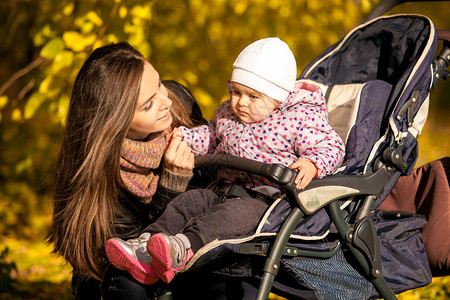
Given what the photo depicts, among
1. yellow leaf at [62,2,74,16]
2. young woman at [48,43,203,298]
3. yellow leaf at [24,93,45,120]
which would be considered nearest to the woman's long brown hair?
young woman at [48,43,203,298]

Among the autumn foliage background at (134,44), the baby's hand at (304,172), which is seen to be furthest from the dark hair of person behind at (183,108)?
the baby's hand at (304,172)

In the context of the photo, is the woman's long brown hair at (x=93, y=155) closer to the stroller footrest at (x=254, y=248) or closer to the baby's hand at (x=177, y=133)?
the baby's hand at (x=177, y=133)

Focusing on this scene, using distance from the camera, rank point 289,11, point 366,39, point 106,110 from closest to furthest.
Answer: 1. point 106,110
2. point 366,39
3. point 289,11

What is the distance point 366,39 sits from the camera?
306 cm

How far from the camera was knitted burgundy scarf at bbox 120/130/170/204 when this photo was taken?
2443 mm

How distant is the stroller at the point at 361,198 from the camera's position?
82.6 inches

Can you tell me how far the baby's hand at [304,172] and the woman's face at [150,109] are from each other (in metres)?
0.62

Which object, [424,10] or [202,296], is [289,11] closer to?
[202,296]

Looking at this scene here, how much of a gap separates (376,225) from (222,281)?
0.71m

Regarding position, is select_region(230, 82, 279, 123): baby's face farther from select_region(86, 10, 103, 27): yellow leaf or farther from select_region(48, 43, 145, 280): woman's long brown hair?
select_region(86, 10, 103, 27): yellow leaf

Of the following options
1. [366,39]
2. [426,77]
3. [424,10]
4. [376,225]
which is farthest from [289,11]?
[424,10]

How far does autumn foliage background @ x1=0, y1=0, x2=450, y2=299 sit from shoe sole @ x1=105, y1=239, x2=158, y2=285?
0.84 meters

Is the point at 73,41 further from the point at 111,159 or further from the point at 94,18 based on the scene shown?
the point at 111,159

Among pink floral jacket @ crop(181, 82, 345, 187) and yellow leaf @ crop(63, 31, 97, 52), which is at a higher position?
yellow leaf @ crop(63, 31, 97, 52)
